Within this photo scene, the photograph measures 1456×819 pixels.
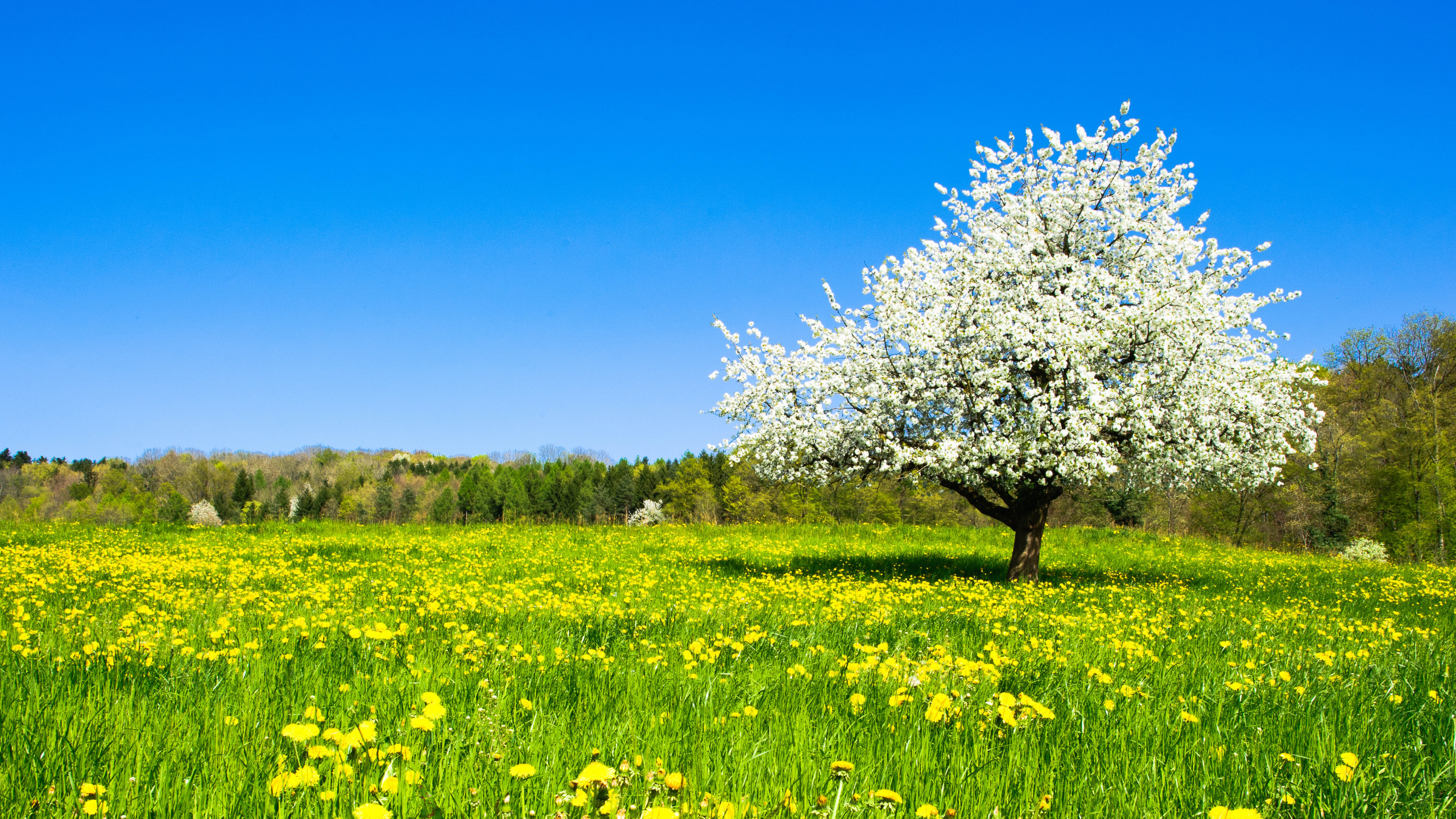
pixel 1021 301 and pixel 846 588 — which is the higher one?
pixel 1021 301

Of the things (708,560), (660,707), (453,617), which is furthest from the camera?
(708,560)

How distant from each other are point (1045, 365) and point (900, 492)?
5533 centimetres

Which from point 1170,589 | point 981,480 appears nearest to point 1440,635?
point 1170,589

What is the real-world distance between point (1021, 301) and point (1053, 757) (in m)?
12.2

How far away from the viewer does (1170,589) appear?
48.9 ft

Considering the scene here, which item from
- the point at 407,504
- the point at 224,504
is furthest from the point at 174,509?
the point at 407,504

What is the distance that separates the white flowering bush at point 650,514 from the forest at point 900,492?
1797 millimetres

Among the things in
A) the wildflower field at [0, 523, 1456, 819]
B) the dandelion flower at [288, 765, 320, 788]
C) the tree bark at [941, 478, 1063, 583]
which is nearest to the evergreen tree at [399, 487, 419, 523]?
the tree bark at [941, 478, 1063, 583]

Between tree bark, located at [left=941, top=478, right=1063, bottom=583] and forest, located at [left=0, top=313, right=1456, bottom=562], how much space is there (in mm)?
794

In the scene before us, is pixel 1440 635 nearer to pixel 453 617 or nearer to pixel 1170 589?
pixel 1170 589

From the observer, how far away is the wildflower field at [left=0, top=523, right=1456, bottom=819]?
2791 mm

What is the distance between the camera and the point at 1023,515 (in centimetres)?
1591

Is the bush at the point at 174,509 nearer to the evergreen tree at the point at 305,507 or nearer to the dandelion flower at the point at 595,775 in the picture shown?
the evergreen tree at the point at 305,507

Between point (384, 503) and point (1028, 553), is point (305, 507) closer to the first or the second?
point (384, 503)
